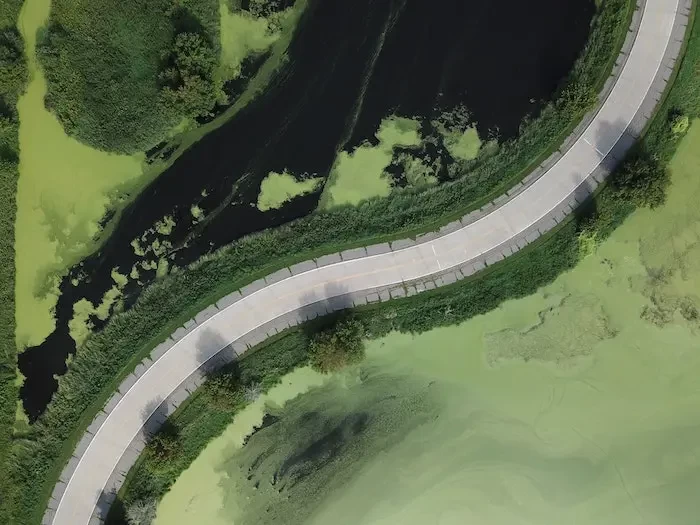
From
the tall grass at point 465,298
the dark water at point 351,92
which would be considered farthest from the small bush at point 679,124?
the dark water at point 351,92

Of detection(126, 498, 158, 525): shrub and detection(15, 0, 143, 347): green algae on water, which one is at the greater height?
detection(15, 0, 143, 347): green algae on water

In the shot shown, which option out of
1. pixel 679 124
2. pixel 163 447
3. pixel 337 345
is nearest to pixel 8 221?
pixel 163 447

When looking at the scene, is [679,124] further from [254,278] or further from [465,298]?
[254,278]

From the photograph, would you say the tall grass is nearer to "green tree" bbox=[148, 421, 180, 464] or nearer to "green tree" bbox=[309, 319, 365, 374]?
"green tree" bbox=[148, 421, 180, 464]

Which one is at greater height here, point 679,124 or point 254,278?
point 254,278

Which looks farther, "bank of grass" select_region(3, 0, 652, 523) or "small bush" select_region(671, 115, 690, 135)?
"bank of grass" select_region(3, 0, 652, 523)

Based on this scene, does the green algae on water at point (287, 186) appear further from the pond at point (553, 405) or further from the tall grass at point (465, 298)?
the pond at point (553, 405)

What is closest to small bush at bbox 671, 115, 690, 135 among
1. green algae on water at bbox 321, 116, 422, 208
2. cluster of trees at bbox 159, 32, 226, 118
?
green algae on water at bbox 321, 116, 422, 208
